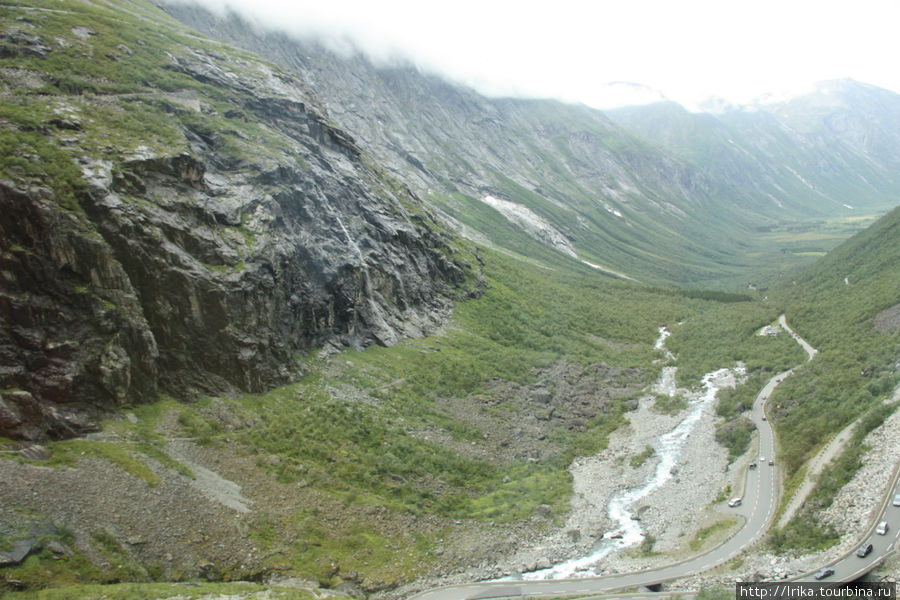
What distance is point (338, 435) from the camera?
5434 centimetres

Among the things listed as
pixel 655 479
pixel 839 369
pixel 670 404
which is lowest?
pixel 655 479

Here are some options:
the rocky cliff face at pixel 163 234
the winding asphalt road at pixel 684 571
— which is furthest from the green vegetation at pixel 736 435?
the rocky cliff face at pixel 163 234

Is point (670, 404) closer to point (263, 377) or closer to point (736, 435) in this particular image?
point (736, 435)

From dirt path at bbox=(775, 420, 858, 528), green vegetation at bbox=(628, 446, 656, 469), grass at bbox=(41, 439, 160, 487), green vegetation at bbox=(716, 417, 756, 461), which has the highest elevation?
dirt path at bbox=(775, 420, 858, 528)

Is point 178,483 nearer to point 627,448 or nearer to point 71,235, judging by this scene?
point 71,235

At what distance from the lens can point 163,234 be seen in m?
52.8

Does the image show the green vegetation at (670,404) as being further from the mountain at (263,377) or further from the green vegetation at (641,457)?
the green vegetation at (641,457)

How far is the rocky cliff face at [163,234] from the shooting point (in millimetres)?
42406

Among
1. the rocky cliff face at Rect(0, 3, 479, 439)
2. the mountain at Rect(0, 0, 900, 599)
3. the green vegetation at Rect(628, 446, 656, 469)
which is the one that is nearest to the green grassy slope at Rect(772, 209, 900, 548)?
the mountain at Rect(0, 0, 900, 599)

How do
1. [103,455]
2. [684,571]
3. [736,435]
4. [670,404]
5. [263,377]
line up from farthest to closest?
[670,404]
[736,435]
[263,377]
[684,571]
[103,455]

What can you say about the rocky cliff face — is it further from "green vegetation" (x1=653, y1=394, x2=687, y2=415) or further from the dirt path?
the dirt path

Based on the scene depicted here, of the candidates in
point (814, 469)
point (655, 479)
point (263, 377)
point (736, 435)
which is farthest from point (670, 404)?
point (263, 377)

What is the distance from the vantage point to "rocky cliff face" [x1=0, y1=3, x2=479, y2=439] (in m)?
42.4

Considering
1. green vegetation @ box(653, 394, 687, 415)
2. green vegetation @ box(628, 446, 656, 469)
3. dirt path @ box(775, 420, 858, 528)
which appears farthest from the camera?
green vegetation @ box(653, 394, 687, 415)
